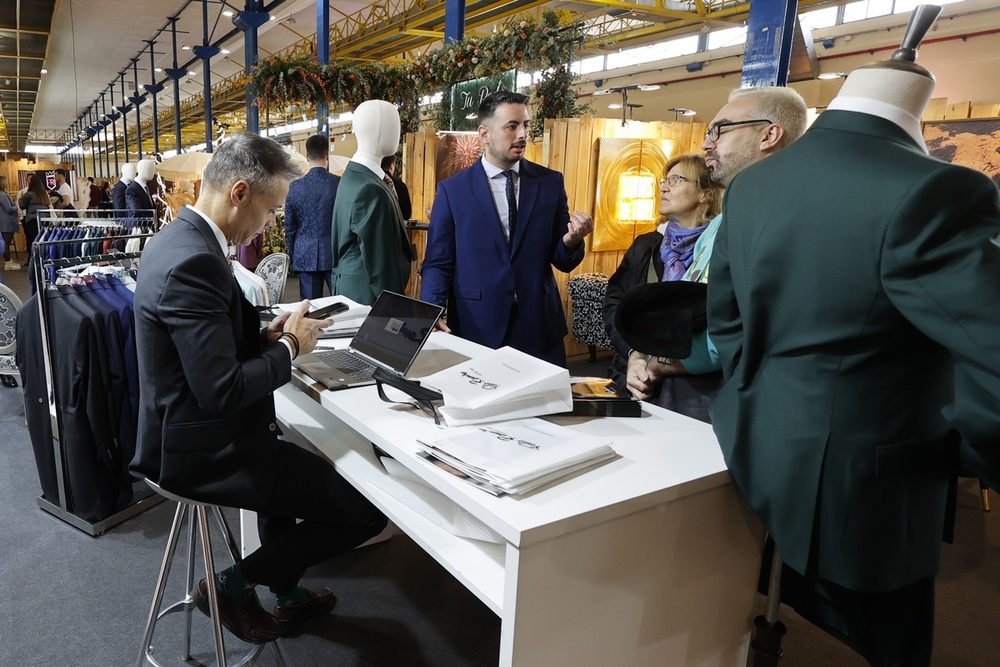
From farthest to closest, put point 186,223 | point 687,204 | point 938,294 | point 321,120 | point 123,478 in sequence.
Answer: point 321,120, point 123,478, point 687,204, point 186,223, point 938,294

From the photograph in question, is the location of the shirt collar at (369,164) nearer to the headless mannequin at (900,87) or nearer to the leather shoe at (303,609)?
the leather shoe at (303,609)

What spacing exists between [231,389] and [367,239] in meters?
1.59

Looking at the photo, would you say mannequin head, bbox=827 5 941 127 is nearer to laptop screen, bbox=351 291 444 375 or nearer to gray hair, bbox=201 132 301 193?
laptop screen, bbox=351 291 444 375

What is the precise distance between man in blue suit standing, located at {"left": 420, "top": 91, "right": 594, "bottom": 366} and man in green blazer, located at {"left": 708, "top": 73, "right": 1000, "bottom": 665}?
138cm

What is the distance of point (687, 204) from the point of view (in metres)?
2.68

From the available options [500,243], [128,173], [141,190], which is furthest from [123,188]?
[500,243]

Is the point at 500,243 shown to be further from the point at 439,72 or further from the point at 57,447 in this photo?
the point at 439,72

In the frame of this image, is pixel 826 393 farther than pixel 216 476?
No

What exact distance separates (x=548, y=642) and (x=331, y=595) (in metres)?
1.40

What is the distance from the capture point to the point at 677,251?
2.45 m

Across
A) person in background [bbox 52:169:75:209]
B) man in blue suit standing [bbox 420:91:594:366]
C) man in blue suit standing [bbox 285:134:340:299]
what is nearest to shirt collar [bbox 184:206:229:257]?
man in blue suit standing [bbox 420:91:594:366]

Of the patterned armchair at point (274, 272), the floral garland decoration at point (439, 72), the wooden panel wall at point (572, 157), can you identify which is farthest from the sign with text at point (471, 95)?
the patterned armchair at point (274, 272)

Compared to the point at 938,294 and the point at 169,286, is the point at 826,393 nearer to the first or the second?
the point at 938,294

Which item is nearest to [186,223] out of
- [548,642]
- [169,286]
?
[169,286]
